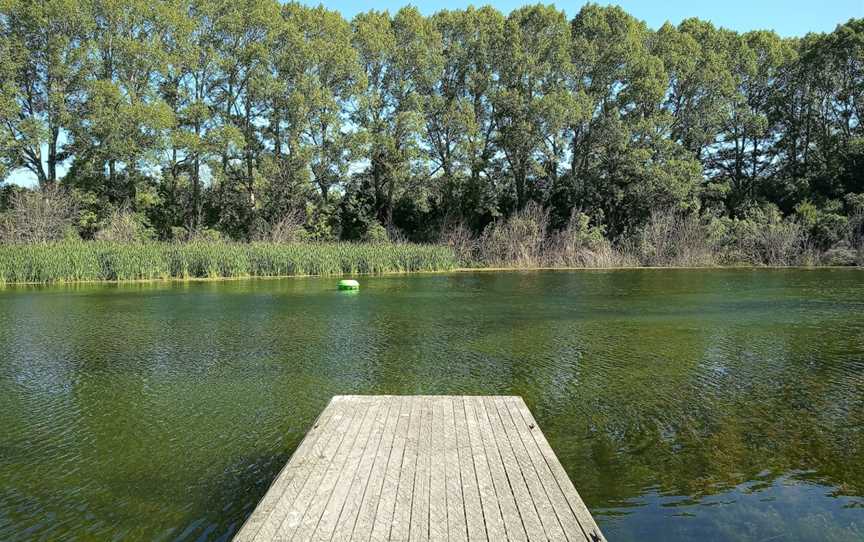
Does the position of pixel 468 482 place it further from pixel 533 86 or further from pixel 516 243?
pixel 533 86

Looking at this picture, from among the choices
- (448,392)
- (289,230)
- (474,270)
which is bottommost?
(448,392)

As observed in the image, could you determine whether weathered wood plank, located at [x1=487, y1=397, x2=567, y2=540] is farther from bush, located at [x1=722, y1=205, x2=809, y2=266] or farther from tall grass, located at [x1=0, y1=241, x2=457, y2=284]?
bush, located at [x1=722, y1=205, x2=809, y2=266]

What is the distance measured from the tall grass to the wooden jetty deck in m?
22.4

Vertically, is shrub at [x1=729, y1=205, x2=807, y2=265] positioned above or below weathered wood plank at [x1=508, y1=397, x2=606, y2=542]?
above

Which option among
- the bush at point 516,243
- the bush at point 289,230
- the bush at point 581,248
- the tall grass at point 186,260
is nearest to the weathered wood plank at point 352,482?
the tall grass at point 186,260

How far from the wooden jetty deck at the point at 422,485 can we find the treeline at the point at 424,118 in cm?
3022

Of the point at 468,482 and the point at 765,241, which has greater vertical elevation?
the point at 765,241

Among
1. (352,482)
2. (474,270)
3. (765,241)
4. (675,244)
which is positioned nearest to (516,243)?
(474,270)

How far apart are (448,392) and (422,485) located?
12.1 feet

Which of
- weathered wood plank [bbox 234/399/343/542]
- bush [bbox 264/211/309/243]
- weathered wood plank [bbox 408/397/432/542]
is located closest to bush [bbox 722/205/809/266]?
bush [bbox 264/211/309/243]

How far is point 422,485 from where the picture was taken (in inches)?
147

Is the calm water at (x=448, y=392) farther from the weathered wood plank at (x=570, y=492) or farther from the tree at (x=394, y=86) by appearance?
the tree at (x=394, y=86)

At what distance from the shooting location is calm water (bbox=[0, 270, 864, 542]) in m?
4.50

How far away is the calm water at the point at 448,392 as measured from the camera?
4496mm
